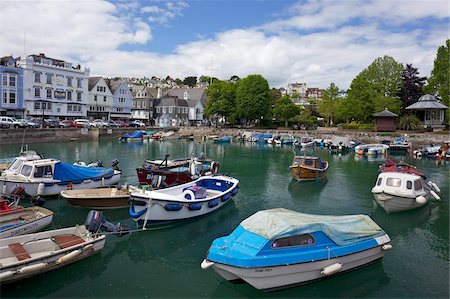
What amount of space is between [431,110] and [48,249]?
84.2 meters

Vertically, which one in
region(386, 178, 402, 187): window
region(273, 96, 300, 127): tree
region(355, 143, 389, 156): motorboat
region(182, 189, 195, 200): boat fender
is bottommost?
region(182, 189, 195, 200): boat fender

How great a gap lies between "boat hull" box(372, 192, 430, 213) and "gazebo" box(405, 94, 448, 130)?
201ft

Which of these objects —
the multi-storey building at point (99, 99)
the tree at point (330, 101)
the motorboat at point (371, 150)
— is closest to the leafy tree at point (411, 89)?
the tree at point (330, 101)

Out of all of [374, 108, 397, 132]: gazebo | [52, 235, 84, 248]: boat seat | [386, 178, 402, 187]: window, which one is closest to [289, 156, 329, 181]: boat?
[386, 178, 402, 187]: window

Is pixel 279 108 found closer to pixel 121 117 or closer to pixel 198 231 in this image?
pixel 121 117

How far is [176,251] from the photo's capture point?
15.8 m

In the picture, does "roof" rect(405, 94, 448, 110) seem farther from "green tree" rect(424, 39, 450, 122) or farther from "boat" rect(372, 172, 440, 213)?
"boat" rect(372, 172, 440, 213)

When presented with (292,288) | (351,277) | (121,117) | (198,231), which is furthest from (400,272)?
(121,117)

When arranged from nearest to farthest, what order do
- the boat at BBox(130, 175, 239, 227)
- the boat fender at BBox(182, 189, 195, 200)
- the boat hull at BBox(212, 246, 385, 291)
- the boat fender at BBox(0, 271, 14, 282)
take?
1. the boat fender at BBox(0, 271, 14, 282)
2. the boat hull at BBox(212, 246, 385, 291)
3. the boat at BBox(130, 175, 239, 227)
4. the boat fender at BBox(182, 189, 195, 200)

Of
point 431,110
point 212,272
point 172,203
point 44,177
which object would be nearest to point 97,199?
point 44,177

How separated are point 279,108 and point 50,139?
59.2 meters

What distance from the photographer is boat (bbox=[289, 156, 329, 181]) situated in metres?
32.7

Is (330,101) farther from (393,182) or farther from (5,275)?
(5,275)

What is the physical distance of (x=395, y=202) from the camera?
2178 cm
